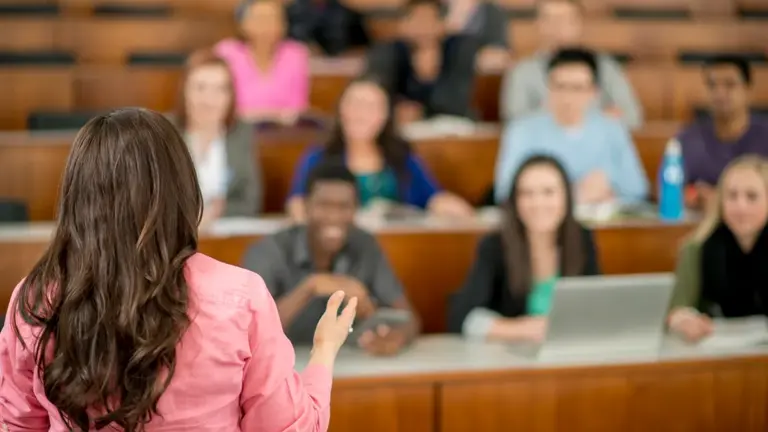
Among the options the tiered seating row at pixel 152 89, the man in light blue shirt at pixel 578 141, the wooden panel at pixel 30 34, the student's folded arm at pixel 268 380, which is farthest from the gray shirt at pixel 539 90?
the student's folded arm at pixel 268 380

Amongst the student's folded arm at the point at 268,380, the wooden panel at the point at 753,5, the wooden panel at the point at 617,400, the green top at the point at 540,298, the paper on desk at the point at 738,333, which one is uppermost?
the wooden panel at the point at 753,5

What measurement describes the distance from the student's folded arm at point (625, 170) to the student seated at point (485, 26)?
3.23 feet

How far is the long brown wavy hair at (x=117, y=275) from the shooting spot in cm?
107

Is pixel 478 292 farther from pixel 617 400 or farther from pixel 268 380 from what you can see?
pixel 268 380

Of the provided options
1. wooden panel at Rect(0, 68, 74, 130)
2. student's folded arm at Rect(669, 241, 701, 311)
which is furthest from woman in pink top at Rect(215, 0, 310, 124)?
student's folded arm at Rect(669, 241, 701, 311)

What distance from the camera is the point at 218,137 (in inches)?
129

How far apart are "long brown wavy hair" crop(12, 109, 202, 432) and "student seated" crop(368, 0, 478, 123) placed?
299cm

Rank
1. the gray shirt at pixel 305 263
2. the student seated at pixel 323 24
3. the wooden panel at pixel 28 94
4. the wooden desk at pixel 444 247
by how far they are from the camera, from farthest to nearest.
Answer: the student seated at pixel 323 24
the wooden panel at pixel 28 94
the wooden desk at pixel 444 247
the gray shirt at pixel 305 263

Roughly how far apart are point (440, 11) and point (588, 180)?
1.08 m

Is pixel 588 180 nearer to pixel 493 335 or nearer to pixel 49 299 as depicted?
pixel 493 335

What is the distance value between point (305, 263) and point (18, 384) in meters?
1.34

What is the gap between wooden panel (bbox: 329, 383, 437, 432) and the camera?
2.04m

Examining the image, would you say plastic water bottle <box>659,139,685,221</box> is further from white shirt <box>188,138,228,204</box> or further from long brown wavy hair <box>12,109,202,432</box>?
long brown wavy hair <box>12,109,202,432</box>

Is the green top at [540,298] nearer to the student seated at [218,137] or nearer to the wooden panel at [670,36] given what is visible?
→ the student seated at [218,137]
